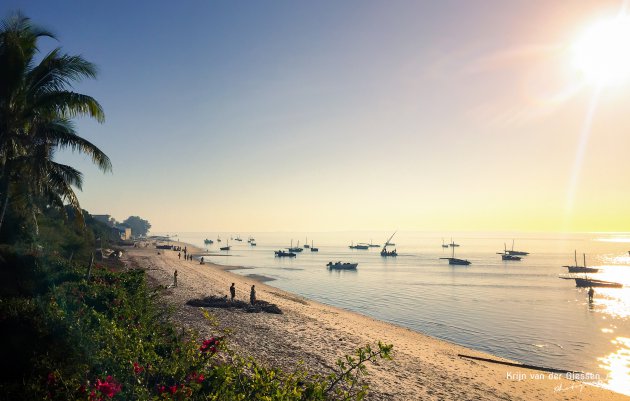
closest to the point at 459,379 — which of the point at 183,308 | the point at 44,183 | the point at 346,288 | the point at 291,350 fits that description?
the point at 291,350

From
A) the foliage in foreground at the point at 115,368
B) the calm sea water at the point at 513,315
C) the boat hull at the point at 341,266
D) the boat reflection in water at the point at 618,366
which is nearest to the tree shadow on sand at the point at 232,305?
the calm sea water at the point at 513,315

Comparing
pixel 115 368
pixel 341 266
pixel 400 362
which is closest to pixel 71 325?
pixel 115 368

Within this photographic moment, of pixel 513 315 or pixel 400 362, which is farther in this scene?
pixel 513 315

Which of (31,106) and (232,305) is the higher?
(31,106)

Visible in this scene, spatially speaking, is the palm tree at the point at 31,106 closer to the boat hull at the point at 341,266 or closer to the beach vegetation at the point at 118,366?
the beach vegetation at the point at 118,366

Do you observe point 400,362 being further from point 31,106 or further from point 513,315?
point 513,315

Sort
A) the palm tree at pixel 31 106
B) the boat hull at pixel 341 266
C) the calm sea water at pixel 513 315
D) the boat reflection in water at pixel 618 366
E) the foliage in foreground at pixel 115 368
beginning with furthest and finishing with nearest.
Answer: the boat hull at pixel 341 266, the calm sea water at pixel 513 315, the boat reflection in water at pixel 618 366, the palm tree at pixel 31 106, the foliage in foreground at pixel 115 368

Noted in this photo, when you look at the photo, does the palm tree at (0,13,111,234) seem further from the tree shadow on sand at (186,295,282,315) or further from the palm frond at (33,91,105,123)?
the tree shadow on sand at (186,295,282,315)

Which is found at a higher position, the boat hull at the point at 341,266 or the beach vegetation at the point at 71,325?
the beach vegetation at the point at 71,325

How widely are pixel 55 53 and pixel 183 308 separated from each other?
15.7m

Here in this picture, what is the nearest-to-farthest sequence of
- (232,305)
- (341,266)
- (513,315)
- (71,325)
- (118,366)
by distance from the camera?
1. (118,366)
2. (71,325)
3. (232,305)
4. (513,315)
5. (341,266)

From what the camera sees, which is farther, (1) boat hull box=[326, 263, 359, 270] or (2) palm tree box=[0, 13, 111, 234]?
(1) boat hull box=[326, 263, 359, 270]

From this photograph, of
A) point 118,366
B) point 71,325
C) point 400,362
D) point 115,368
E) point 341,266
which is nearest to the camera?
point 118,366

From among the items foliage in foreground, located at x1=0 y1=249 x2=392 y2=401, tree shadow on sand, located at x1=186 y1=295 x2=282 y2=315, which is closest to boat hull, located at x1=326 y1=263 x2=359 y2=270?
tree shadow on sand, located at x1=186 y1=295 x2=282 y2=315
